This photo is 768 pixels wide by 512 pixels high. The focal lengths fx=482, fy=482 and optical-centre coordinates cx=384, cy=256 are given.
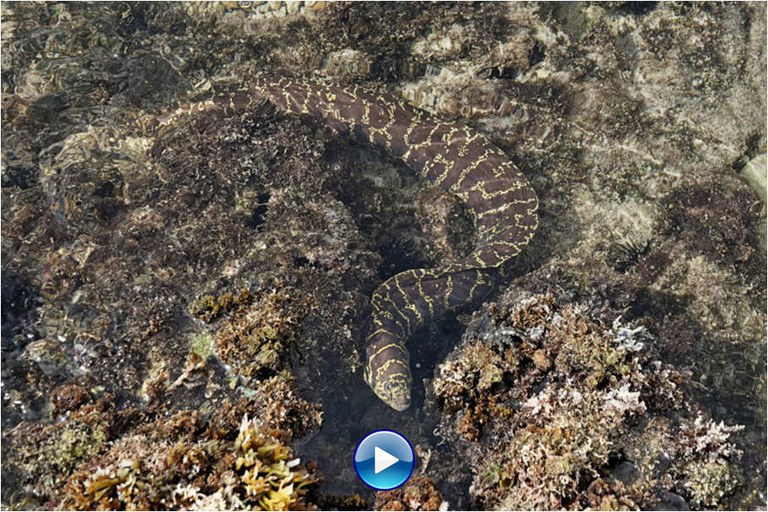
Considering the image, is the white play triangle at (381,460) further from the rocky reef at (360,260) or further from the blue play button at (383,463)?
the rocky reef at (360,260)

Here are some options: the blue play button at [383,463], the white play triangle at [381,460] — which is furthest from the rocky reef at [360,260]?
the white play triangle at [381,460]

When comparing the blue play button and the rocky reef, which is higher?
the rocky reef

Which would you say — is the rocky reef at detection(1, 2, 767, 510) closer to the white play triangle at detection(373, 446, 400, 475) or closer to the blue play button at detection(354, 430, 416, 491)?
the blue play button at detection(354, 430, 416, 491)

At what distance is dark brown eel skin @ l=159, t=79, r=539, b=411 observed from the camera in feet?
30.7

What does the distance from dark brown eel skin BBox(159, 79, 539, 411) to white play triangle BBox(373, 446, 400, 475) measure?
311 centimetres

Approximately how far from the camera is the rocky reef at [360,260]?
16.9 feet

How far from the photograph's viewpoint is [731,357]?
8.78 meters

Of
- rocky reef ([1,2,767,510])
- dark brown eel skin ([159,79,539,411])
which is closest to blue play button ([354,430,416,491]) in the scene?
rocky reef ([1,2,767,510])

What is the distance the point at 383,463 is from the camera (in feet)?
19.3

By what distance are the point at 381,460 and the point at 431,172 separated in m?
6.33

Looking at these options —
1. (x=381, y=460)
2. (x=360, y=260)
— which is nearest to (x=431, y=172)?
(x=360, y=260)

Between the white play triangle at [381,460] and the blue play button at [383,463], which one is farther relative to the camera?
the white play triangle at [381,460]

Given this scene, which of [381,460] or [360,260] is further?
[360,260]

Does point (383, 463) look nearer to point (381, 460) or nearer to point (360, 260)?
point (381, 460)
